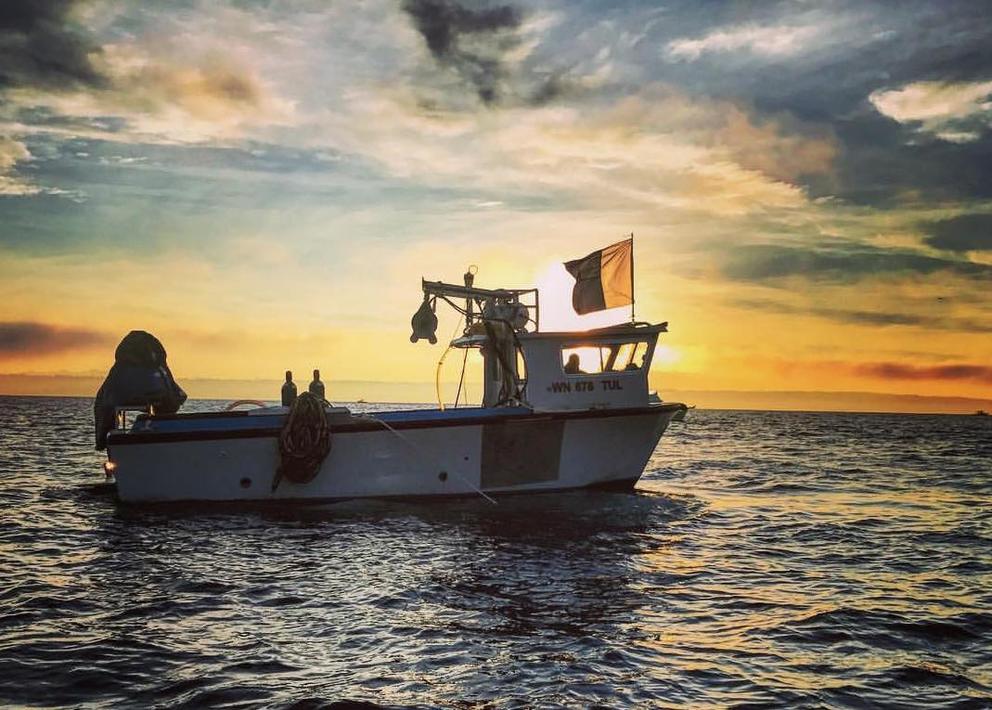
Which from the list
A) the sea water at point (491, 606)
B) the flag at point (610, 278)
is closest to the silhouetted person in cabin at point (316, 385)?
the sea water at point (491, 606)

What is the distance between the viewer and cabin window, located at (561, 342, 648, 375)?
1961cm

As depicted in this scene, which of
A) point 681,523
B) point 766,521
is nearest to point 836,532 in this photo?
point 766,521

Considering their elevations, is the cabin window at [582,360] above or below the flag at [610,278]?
below

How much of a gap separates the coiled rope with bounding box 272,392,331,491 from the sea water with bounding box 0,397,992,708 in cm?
116

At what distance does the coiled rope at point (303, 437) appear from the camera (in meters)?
17.1

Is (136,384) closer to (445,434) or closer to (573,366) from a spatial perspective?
(445,434)

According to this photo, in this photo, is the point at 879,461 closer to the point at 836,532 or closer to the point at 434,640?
the point at 836,532

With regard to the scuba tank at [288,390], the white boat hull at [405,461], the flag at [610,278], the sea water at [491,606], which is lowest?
the sea water at [491,606]

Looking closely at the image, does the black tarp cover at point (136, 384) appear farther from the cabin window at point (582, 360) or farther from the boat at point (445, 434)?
the cabin window at point (582, 360)

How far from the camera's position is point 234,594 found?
33.7ft

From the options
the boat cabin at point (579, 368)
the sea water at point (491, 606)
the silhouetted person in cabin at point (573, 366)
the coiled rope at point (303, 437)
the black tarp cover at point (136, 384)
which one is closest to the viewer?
the sea water at point (491, 606)

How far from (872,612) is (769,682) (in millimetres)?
3651

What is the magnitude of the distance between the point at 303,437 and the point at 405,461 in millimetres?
2516

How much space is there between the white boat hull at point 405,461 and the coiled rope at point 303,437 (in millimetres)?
449
